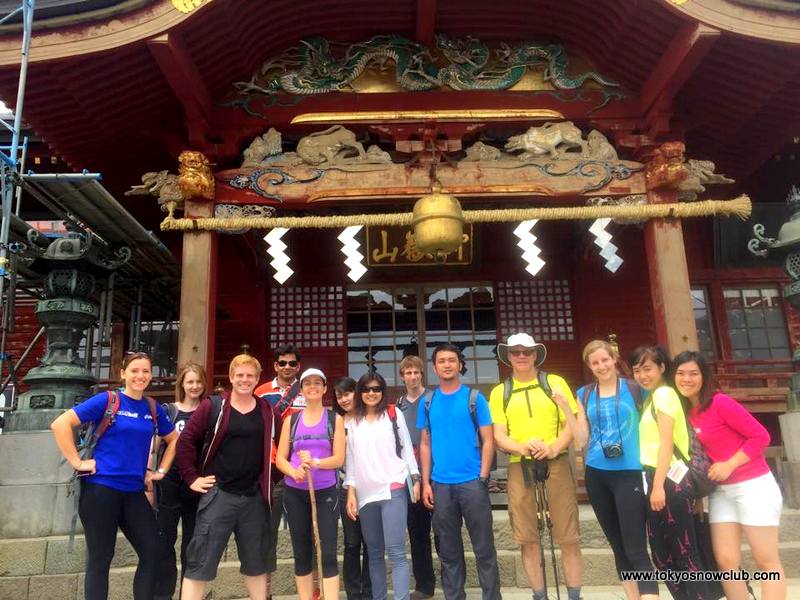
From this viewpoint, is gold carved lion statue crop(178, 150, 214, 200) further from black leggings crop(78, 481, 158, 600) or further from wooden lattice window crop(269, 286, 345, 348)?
black leggings crop(78, 481, 158, 600)

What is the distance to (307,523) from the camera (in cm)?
368

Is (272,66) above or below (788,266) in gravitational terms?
above

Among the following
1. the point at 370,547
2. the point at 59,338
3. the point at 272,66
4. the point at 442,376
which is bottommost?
the point at 370,547

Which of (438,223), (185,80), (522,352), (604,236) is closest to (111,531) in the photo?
(522,352)

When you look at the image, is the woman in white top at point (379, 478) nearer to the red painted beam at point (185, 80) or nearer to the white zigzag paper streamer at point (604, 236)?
the white zigzag paper streamer at point (604, 236)

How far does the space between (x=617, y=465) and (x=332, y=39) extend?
5.77 metres

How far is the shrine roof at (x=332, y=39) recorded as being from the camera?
564 centimetres

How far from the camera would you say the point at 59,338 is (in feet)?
18.1

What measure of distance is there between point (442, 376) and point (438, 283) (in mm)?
5568

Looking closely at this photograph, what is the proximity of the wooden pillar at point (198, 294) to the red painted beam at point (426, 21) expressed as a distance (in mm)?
3095

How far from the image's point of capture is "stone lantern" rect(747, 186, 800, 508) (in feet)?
17.8

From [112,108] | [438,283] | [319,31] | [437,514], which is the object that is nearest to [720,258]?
[438,283]

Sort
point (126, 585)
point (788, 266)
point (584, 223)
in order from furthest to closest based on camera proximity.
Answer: point (584, 223) < point (788, 266) < point (126, 585)

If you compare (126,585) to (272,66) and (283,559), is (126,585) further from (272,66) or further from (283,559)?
(272,66)
